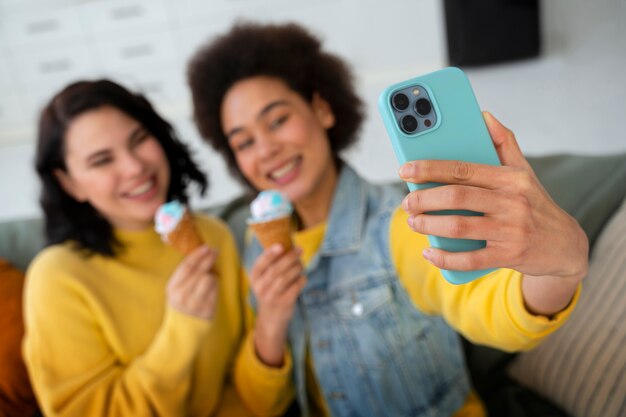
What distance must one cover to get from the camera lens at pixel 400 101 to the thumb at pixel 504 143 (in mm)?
60

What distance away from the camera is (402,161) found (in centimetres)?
36

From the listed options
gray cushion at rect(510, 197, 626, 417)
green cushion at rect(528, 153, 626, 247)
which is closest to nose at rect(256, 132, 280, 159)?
green cushion at rect(528, 153, 626, 247)

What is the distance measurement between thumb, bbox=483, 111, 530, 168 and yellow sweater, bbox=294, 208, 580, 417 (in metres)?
0.13

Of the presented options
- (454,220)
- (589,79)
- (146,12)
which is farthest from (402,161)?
(146,12)

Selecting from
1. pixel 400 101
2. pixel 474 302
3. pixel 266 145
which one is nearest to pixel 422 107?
pixel 400 101

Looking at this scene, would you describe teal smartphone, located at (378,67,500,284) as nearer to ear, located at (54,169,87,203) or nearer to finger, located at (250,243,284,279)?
finger, located at (250,243,284,279)

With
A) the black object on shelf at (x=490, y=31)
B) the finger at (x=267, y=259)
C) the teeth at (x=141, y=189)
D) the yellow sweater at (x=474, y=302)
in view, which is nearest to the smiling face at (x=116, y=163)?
the teeth at (x=141, y=189)

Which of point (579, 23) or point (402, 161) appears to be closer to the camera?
point (402, 161)

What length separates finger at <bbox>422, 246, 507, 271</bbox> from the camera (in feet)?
1.14

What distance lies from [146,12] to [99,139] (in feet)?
4.75

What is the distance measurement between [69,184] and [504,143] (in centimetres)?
71

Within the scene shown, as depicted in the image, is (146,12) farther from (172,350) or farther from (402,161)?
(402,161)

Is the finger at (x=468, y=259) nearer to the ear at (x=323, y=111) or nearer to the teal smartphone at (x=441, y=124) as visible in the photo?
the teal smartphone at (x=441, y=124)

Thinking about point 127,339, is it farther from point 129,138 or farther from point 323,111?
point 323,111
